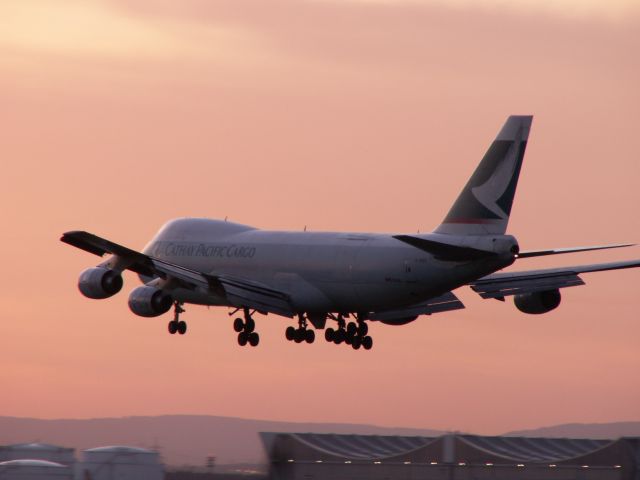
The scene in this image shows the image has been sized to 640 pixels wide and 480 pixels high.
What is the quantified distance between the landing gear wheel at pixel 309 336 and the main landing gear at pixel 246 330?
2.49 m

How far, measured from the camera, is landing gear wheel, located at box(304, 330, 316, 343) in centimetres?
8631

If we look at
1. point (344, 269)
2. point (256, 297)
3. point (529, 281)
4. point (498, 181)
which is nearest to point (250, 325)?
point (256, 297)

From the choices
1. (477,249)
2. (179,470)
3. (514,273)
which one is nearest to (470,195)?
(477,249)

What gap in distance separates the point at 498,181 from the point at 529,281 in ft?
36.6

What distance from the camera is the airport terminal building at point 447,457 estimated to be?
66750 mm

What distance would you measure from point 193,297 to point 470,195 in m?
19.2

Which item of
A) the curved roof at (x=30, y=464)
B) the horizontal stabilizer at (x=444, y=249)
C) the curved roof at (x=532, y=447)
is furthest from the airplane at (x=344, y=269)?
the curved roof at (x=30, y=464)

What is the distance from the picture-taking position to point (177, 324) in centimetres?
8844

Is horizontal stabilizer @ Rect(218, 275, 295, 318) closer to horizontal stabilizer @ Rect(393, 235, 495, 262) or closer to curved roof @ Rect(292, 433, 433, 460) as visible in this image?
horizontal stabilizer @ Rect(393, 235, 495, 262)

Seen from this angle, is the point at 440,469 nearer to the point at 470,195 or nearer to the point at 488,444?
the point at 488,444

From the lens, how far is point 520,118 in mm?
75750

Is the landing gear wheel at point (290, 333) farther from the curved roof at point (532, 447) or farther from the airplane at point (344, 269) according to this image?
the curved roof at point (532, 447)

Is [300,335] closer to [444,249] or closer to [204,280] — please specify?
[204,280]

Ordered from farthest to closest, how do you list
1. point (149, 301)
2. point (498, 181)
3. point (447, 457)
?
1. point (149, 301)
2. point (498, 181)
3. point (447, 457)
